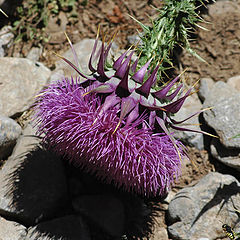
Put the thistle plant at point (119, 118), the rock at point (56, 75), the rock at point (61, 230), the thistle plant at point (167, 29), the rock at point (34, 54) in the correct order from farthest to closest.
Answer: the rock at point (34, 54) < the rock at point (56, 75) < the rock at point (61, 230) < the thistle plant at point (167, 29) < the thistle plant at point (119, 118)

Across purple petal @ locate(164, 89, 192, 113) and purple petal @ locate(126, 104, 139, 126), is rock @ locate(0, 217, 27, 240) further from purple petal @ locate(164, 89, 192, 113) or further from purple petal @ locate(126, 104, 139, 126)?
purple petal @ locate(164, 89, 192, 113)

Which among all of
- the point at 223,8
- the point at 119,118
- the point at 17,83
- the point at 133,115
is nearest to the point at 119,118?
the point at 119,118

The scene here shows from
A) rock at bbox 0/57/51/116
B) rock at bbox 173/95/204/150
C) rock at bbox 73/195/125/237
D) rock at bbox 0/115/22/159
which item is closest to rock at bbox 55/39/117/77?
rock at bbox 0/57/51/116

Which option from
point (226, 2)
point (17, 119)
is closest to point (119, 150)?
point (17, 119)

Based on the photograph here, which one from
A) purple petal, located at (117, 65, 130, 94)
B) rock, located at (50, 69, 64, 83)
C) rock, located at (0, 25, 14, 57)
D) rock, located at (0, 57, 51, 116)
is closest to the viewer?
purple petal, located at (117, 65, 130, 94)

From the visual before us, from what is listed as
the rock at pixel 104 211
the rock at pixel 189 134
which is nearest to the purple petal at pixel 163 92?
the rock at pixel 189 134

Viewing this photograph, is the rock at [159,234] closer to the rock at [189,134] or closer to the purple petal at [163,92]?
the rock at [189,134]

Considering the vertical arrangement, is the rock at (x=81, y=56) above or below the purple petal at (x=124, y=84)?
above

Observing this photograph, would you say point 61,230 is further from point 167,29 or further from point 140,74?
point 167,29
